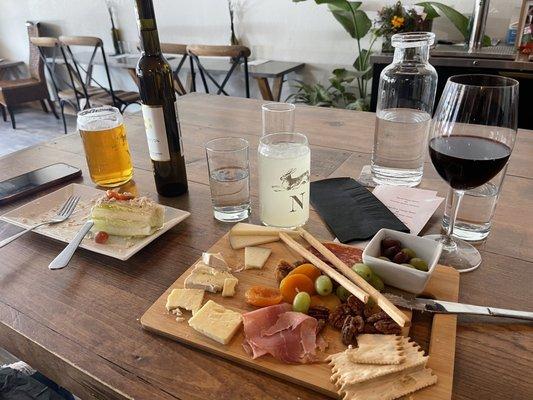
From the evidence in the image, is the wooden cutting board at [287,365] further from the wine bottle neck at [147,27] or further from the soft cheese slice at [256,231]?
the wine bottle neck at [147,27]

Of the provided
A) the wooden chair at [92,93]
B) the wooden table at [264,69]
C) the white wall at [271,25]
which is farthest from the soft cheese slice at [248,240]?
the wooden chair at [92,93]

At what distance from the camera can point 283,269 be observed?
61 cm

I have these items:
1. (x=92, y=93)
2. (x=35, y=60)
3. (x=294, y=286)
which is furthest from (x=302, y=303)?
(x=35, y=60)

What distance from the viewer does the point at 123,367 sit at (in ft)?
1.59

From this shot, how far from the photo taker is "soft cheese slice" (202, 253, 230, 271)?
0.62 metres

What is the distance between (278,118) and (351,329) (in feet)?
1.92

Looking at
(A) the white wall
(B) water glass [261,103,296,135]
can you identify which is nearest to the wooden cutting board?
(B) water glass [261,103,296,135]

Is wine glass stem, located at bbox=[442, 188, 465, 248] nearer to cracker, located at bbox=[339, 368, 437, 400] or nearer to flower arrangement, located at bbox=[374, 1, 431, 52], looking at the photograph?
cracker, located at bbox=[339, 368, 437, 400]

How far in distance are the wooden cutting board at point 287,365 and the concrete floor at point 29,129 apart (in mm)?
3736

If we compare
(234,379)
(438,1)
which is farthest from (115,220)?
(438,1)

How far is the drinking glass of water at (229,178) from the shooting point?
0.77 m

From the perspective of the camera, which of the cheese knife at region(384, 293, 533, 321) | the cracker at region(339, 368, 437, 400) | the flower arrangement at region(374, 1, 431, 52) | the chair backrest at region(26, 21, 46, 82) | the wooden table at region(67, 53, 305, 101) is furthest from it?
the chair backrest at region(26, 21, 46, 82)

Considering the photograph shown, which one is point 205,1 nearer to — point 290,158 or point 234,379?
point 290,158

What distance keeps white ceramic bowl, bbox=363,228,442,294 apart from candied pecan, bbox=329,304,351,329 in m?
0.08
